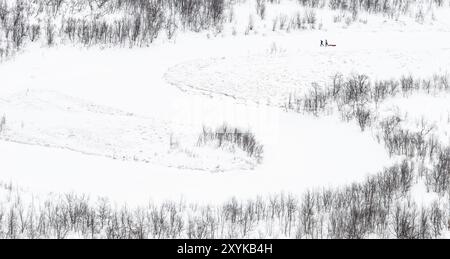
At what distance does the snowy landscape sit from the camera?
273 inches

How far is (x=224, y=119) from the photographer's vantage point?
11.5 metres

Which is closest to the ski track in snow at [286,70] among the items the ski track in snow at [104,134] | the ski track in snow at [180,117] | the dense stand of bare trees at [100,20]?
the ski track in snow at [180,117]

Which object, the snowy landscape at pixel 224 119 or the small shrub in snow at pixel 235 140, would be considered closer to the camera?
the snowy landscape at pixel 224 119

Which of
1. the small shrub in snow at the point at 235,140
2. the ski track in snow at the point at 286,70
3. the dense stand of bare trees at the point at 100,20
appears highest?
the dense stand of bare trees at the point at 100,20

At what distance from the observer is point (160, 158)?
9.88 m

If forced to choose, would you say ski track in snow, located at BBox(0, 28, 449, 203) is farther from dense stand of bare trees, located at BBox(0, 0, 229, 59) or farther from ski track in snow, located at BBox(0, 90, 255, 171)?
dense stand of bare trees, located at BBox(0, 0, 229, 59)

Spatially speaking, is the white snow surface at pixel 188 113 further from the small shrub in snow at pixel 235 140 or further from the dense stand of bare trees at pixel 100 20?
the dense stand of bare trees at pixel 100 20

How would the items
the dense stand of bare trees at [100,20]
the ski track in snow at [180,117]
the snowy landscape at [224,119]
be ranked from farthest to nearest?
the dense stand of bare trees at [100,20], the ski track in snow at [180,117], the snowy landscape at [224,119]

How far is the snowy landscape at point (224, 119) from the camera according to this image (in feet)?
22.7

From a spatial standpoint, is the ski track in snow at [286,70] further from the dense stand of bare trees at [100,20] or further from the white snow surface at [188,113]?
the dense stand of bare trees at [100,20]

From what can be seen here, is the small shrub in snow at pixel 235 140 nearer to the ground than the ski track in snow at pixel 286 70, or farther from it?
nearer to the ground

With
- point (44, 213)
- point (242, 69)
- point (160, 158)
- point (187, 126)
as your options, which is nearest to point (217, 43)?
point (242, 69)

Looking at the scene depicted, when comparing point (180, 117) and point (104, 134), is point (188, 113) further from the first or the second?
point (104, 134)

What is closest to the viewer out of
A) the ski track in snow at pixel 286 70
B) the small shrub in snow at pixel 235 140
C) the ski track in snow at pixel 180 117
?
the ski track in snow at pixel 180 117
